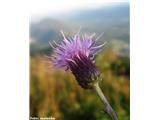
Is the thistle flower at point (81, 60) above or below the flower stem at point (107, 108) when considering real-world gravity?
above

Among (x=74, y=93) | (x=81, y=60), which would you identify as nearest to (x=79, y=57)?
(x=81, y=60)

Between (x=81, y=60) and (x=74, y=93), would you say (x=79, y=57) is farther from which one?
(x=74, y=93)

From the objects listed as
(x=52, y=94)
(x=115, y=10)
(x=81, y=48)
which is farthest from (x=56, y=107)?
(x=115, y=10)

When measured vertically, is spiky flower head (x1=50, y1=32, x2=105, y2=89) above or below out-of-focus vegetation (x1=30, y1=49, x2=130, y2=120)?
above
